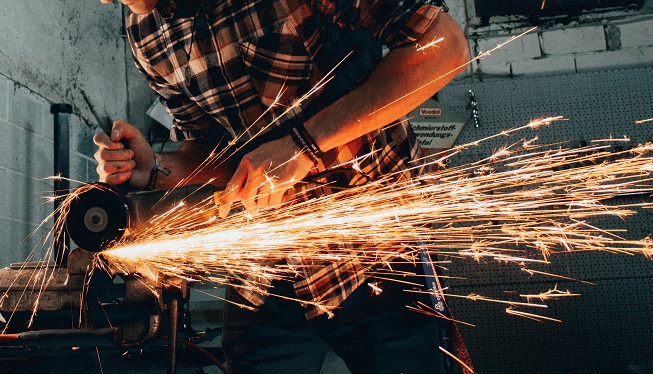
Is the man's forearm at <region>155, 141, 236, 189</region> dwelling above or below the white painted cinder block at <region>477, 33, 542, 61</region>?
below

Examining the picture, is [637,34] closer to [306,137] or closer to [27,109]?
[306,137]

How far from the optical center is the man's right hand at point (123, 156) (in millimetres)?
1372

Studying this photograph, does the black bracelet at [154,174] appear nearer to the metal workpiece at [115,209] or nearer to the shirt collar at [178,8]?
the metal workpiece at [115,209]

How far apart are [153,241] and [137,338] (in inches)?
9.5

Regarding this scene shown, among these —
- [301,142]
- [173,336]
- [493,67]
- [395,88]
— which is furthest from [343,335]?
[493,67]

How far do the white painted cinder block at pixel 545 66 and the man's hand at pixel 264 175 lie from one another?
2.28 meters

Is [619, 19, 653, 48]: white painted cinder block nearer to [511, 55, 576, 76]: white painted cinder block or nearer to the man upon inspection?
[511, 55, 576, 76]: white painted cinder block

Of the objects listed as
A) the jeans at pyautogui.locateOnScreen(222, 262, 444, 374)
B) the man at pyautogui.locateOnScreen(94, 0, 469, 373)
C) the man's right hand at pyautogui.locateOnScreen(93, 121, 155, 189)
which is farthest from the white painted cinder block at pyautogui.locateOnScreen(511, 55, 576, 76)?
the man's right hand at pyautogui.locateOnScreen(93, 121, 155, 189)

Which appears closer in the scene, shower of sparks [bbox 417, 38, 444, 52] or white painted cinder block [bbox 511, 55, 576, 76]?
shower of sparks [bbox 417, 38, 444, 52]

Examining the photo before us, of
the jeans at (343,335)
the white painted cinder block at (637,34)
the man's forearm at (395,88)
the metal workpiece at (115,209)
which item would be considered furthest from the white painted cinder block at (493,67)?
the metal workpiece at (115,209)

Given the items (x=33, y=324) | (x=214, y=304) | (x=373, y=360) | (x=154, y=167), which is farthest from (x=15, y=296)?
(x=214, y=304)

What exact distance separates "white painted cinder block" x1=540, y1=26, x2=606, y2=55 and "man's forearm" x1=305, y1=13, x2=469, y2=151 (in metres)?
2.12

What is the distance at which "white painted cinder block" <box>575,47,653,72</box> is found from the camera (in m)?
3.02

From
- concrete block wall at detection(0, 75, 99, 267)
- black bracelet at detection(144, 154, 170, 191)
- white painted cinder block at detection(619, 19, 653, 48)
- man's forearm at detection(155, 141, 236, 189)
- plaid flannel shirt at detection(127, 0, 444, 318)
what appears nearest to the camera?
plaid flannel shirt at detection(127, 0, 444, 318)
